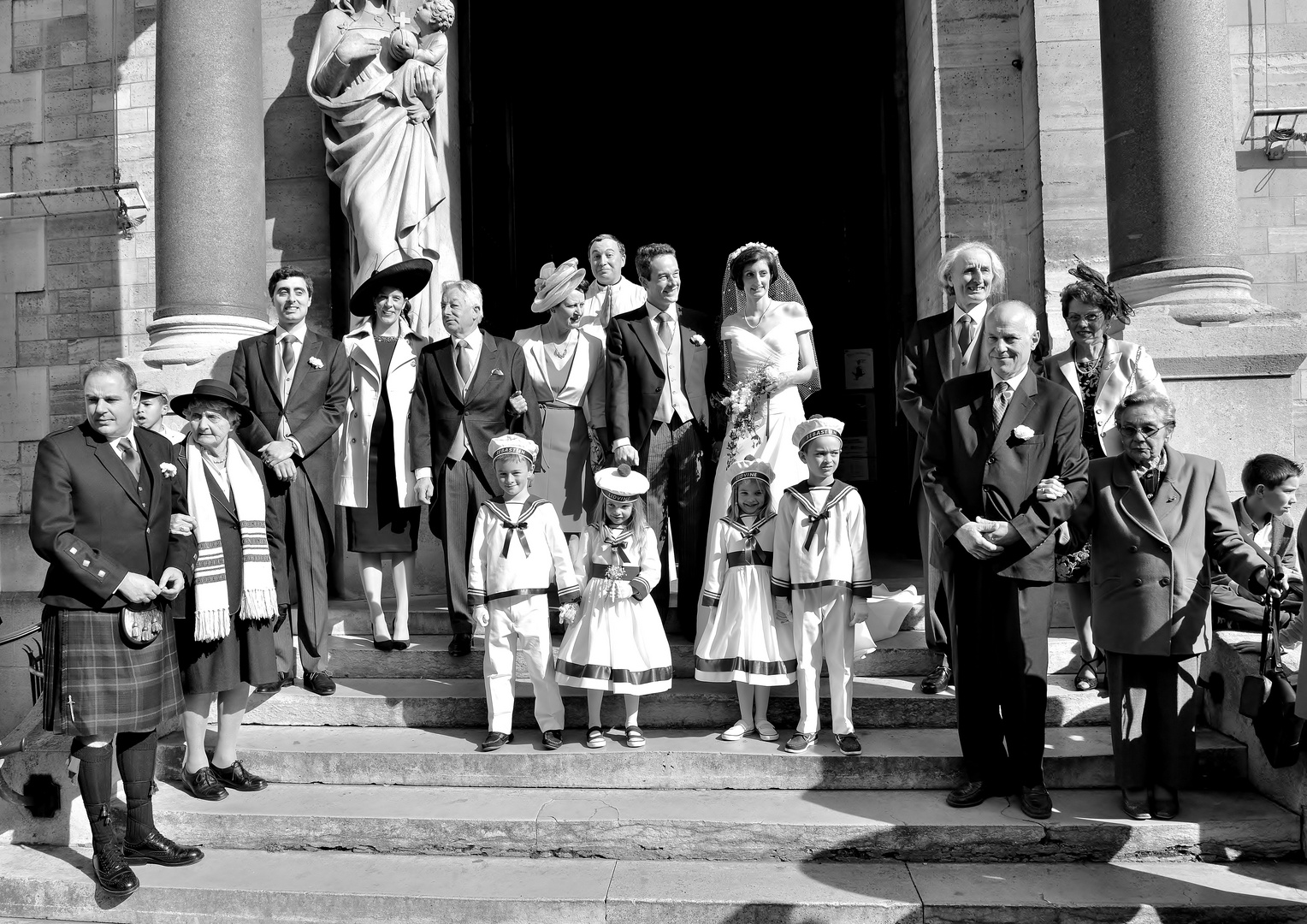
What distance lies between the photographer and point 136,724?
4211 millimetres

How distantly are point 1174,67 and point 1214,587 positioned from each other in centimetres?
320

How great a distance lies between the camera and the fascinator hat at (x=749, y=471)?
5.23m

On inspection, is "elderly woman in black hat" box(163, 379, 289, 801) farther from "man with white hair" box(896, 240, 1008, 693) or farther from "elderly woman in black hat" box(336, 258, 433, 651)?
"man with white hair" box(896, 240, 1008, 693)

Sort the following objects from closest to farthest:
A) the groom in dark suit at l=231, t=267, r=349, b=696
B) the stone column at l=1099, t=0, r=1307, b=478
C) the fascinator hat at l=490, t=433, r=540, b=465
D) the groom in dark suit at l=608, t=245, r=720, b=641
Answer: the fascinator hat at l=490, t=433, r=540, b=465
the groom in dark suit at l=231, t=267, r=349, b=696
the groom in dark suit at l=608, t=245, r=720, b=641
the stone column at l=1099, t=0, r=1307, b=478

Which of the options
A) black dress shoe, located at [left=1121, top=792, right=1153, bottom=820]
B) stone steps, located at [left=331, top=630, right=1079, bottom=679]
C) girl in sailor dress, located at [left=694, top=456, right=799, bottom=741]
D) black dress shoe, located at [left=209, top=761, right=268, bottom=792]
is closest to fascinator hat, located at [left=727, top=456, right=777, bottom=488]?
girl in sailor dress, located at [left=694, top=456, right=799, bottom=741]

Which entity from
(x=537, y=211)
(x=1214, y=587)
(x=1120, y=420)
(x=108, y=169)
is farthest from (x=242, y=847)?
(x=537, y=211)

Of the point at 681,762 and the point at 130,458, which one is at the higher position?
the point at 130,458

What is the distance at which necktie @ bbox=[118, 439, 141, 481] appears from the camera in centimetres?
433

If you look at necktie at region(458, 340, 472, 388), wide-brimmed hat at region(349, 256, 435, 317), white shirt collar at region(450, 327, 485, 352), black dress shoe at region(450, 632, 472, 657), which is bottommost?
black dress shoe at region(450, 632, 472, 657)

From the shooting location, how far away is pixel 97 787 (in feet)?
13.8

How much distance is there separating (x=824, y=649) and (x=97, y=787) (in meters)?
3.09

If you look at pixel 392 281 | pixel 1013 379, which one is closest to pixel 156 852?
pixel 392 281

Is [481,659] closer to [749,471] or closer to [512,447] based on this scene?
[512,447]

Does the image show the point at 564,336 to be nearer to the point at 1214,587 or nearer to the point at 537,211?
the point at 1214,587
